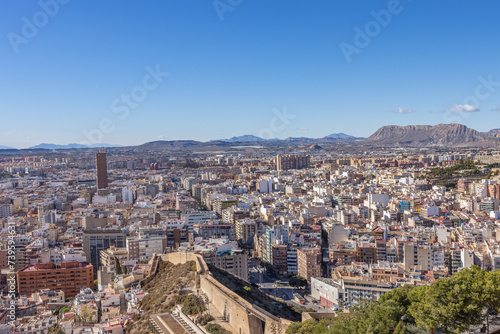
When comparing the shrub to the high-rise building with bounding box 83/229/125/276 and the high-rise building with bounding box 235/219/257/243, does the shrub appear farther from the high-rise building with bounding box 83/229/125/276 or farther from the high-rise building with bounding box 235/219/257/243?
the high-rise building with bounding box 235/219/257/243

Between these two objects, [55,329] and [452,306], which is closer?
[452,306]

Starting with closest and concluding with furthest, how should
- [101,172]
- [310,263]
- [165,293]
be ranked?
1. [165,293]
2. [310,263]
3. [101,172]

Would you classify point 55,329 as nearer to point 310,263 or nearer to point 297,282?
point 297,282

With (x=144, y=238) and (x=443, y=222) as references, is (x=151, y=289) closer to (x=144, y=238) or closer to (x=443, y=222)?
(x=144, y=238)

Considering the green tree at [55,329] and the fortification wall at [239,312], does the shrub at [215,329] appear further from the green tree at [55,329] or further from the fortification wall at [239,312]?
the green tree at [55,329]

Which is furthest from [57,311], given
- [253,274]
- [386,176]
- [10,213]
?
[386,176]

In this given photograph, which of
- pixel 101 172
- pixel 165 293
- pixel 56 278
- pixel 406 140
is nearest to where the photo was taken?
pixel 165 293

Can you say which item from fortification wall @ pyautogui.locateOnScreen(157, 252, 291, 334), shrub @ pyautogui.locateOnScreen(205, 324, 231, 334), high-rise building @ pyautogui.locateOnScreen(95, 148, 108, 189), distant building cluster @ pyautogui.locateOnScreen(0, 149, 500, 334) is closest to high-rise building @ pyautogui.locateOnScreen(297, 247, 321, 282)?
distant building cluster @ pyautogui.locateOnScreen(0, 149, 500, 334)

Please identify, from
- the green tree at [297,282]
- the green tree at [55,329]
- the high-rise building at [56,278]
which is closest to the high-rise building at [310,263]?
the green tree at [297,282]

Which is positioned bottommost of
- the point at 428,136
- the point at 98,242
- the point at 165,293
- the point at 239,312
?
the point at 98,242

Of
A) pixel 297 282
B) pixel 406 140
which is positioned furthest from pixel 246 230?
pixel 406 140
